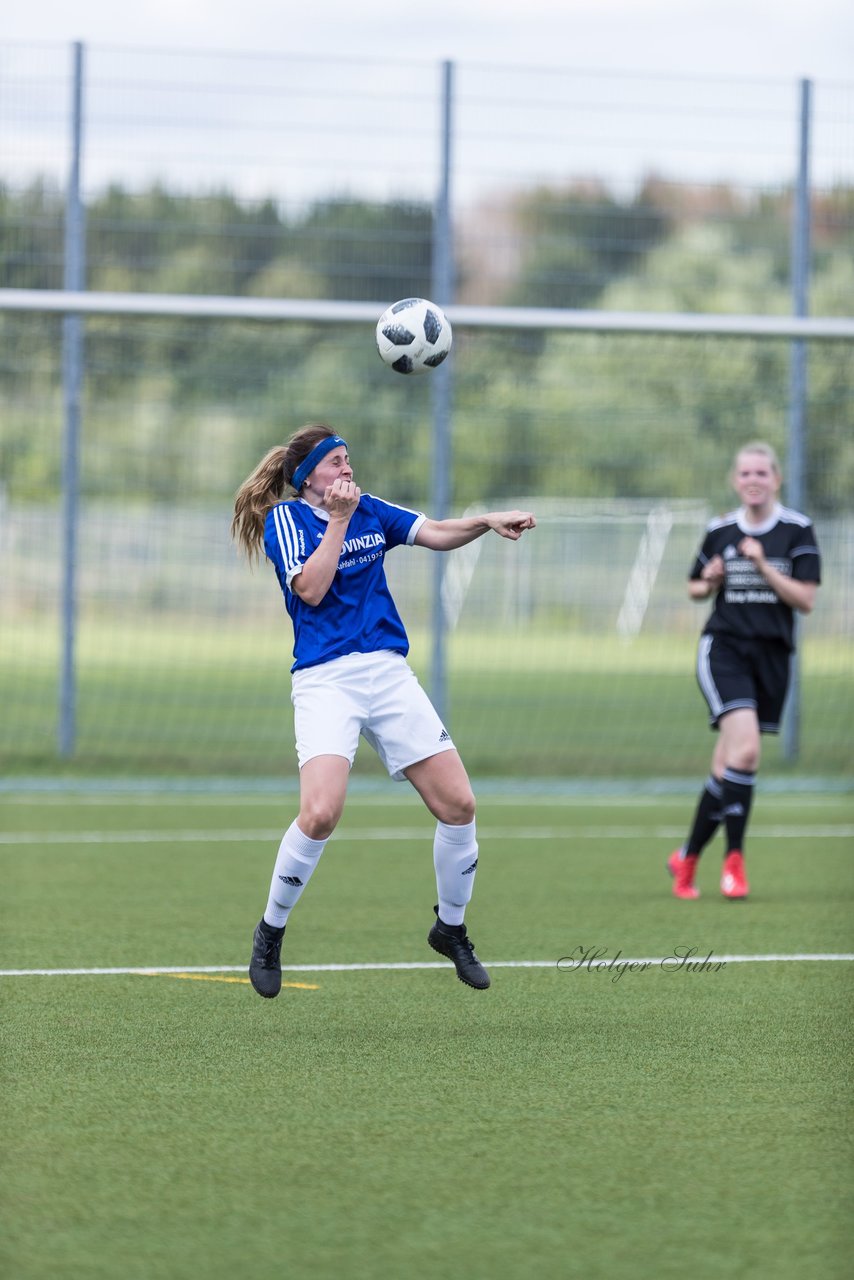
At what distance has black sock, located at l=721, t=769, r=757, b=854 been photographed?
26.5 feet

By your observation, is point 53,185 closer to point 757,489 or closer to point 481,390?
point 481,390

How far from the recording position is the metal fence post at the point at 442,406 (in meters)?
12.8

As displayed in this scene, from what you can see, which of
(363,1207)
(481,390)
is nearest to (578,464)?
(481,390)

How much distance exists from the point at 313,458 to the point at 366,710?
0.83 m

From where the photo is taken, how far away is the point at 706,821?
8.11 m

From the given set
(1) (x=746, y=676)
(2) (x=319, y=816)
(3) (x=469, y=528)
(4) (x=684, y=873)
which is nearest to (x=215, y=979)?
(2) (x=319, y=816)

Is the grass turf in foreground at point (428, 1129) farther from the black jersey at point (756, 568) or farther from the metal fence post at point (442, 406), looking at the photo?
the metal fence post at point (442, 406)

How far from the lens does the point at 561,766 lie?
13.6m

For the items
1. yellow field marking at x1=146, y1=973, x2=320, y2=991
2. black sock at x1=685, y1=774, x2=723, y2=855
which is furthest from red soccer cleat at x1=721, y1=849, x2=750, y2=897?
yellow field marking at x1=146, y1=973, x2=320, y2=991

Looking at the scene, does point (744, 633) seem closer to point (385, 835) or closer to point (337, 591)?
point (385, 835)

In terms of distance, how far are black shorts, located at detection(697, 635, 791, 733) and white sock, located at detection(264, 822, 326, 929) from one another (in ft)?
10.2

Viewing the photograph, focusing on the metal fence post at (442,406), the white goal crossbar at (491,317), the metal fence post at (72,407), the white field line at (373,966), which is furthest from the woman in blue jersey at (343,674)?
the metal fence post at (72,407)

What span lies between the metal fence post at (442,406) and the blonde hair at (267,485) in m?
6.62

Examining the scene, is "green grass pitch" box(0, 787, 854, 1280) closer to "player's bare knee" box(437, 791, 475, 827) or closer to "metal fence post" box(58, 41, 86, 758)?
"player's bare knee" box(437, 791, 475, 827)
